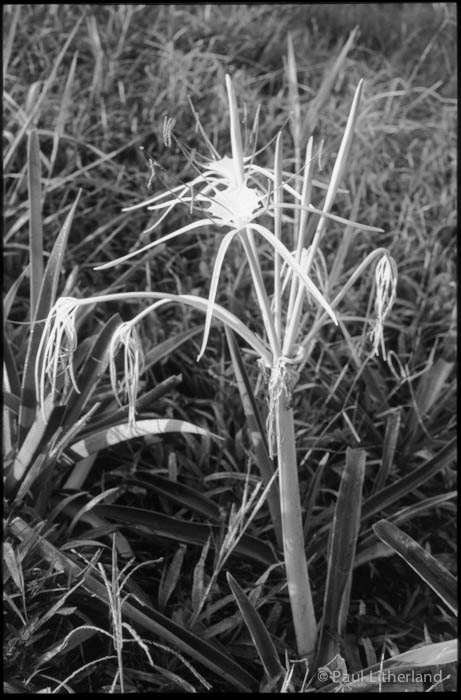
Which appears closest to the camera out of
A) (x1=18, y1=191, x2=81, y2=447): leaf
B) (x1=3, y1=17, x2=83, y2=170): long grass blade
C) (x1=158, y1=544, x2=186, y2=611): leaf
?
(x1=158, y1=544, x2=186, y2=611): leaf

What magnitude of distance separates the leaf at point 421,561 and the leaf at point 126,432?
28cm

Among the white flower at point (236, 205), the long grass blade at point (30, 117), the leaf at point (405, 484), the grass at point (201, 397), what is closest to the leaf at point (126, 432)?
the grass at point (201, 397)

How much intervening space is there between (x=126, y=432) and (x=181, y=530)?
6.4 inches

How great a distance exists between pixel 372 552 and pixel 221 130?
47.6 inches

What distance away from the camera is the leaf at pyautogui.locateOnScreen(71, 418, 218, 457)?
1142mm

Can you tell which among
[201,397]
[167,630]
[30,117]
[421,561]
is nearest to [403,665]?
[421,561]

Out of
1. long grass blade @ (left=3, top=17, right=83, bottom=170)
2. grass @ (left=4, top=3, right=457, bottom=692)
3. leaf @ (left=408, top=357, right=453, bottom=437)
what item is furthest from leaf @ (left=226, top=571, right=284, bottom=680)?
long grass blade @ (left=3, top=17, right=83, bottom=170)

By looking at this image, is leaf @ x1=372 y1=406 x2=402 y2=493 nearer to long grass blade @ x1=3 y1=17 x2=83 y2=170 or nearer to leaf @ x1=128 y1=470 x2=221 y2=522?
leaf @ x1=128 y1=470 x2=221 y2=522

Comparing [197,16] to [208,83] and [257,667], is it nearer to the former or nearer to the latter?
[208,83]

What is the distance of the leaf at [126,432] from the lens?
1.14m

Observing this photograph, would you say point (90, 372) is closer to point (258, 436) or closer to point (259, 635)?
point (258, 436)

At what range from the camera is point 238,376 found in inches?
47.1

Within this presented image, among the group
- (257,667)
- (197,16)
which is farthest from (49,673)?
(197,16)

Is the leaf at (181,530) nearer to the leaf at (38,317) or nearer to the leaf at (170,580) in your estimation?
the leaf at (170,580)
